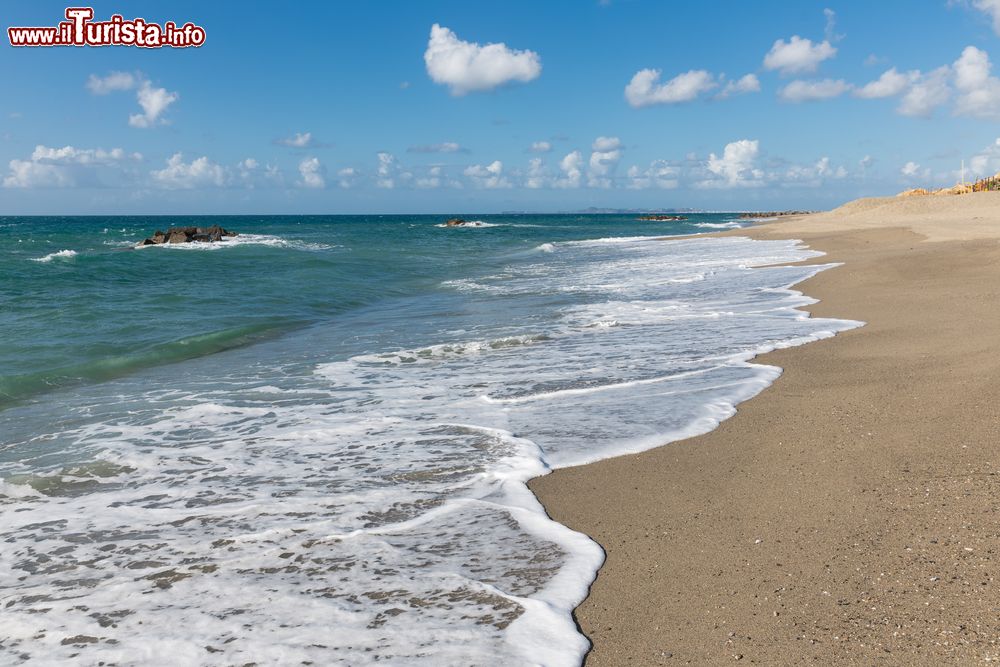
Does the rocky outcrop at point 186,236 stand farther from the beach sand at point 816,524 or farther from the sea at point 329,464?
the beach sand at point 816,524

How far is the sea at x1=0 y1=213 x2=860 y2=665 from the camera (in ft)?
10.3

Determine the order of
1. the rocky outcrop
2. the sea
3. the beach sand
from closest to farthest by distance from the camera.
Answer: the beach sand, the sea, the rocky outcrop

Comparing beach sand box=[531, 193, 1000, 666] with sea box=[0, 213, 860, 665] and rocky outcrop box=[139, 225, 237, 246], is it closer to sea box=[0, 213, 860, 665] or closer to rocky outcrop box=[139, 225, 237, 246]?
sea box=[0, 213, 860, 665]

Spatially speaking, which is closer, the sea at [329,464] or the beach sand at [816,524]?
the beach sand at [816,524]

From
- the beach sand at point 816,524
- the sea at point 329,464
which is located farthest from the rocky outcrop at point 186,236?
the beach sand at point 816,524

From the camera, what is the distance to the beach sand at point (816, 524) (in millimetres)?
2783

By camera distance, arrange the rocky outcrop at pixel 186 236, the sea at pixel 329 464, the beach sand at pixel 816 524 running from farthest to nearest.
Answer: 1. the rocky outcrop at pixel 186 236
2. the sea at pixel 329 464
3. the beach sand at pixel 816 524

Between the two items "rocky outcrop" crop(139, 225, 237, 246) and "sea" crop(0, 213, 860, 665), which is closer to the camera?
"sea" crop(0, 213, 860, 665)

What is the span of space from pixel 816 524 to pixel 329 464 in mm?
3290

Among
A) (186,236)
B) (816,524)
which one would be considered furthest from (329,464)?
(186,236)

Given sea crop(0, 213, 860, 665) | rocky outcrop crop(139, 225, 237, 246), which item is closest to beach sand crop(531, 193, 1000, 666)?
sea crop(0, 213, 860, 665)

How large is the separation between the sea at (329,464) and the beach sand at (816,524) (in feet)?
0.86

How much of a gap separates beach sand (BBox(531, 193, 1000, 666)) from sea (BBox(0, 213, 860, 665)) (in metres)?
0.26

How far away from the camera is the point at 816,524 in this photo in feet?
12.2
